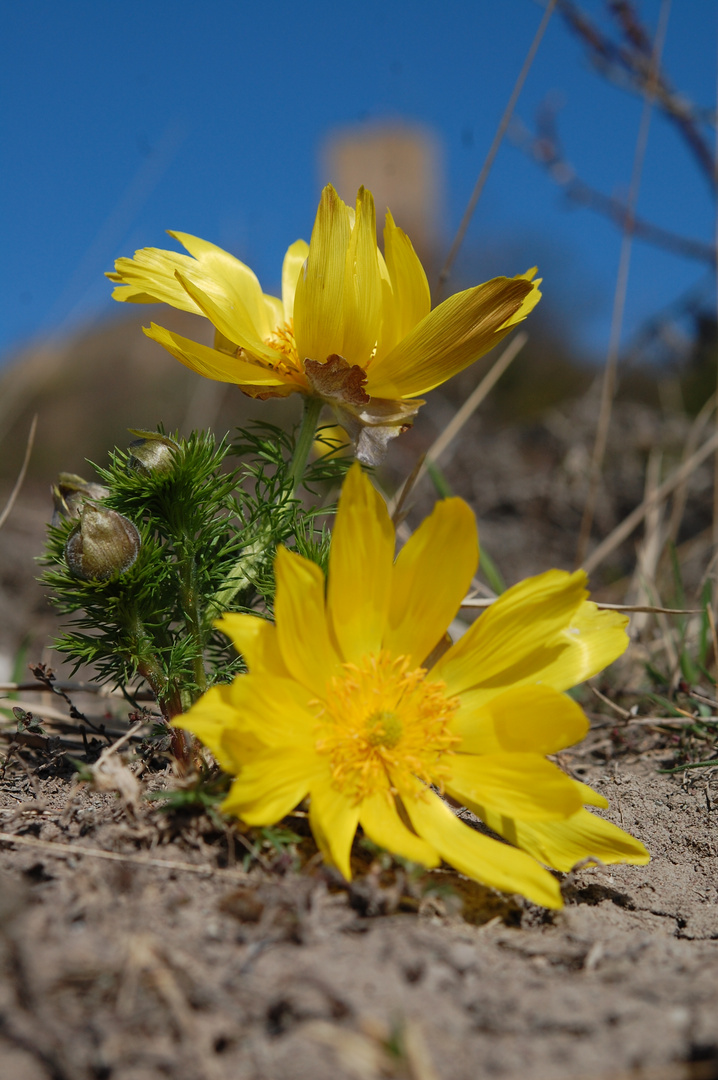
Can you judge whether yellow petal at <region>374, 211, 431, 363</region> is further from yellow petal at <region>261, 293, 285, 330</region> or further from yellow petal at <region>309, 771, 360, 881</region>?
yellow petal at <region>309, 771, 360, 881</region>

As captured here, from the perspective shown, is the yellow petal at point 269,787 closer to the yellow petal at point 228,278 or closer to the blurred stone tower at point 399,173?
the yellow petal at point 228,278

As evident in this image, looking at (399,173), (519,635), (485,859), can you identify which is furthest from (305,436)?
(399,173)

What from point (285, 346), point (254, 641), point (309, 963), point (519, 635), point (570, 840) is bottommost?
point (309, 963)

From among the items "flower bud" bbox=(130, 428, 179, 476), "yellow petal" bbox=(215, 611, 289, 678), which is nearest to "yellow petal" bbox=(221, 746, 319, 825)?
"yellow petal" bbox=(215, 611, 289, 678)

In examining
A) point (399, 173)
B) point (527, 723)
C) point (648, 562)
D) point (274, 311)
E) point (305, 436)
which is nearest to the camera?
point (527, 723)

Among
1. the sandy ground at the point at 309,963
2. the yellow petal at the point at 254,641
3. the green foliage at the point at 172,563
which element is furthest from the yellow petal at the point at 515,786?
the green foliage at the point at 172,563

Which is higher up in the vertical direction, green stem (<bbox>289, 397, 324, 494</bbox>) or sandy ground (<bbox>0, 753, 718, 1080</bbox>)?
green stem (<bbox>289, 397, 324, 494</bbox>)

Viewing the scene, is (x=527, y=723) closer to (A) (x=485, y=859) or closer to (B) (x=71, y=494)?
(A) (x=485, y=859)
